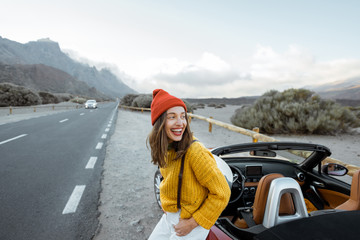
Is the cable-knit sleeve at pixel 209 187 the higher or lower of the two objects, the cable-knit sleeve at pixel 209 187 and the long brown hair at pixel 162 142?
the lower

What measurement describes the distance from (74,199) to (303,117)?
9896 mm

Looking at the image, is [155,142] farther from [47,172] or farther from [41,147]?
[41,147]

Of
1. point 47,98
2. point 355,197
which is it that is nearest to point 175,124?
point 355,197

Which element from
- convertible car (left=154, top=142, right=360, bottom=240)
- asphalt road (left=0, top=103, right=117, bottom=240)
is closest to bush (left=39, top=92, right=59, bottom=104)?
asphalt road (left=0, top=103, right=117, bottom=240)

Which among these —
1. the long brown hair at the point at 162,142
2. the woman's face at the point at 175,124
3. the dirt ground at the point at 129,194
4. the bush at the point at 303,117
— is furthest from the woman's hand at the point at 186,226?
the bush at the point at 303,117

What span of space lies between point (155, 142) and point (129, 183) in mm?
2877

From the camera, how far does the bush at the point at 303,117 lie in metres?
9.26

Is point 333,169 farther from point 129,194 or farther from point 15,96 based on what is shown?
point 15,96

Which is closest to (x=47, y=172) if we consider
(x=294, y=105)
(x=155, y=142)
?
(x=155, y=142)

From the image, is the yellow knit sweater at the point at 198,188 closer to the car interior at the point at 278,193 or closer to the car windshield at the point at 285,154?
the car interior at the point at 278,193

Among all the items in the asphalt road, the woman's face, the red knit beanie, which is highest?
the red knit beanie

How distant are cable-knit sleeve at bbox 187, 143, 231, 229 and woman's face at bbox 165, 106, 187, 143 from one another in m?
0.17

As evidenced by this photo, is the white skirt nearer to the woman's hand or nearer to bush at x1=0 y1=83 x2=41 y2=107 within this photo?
the woman's hand

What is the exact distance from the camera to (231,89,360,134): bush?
364 inches
